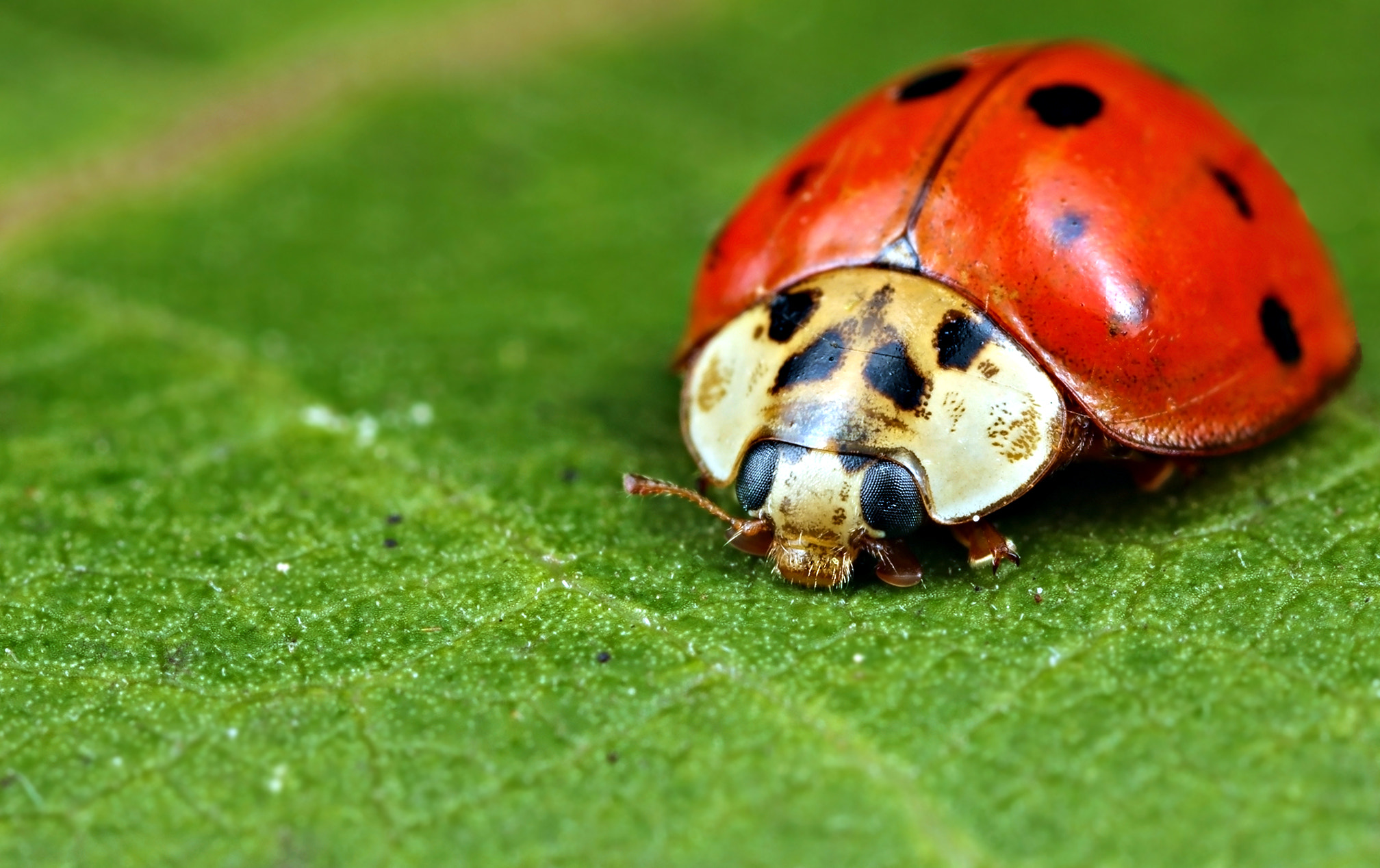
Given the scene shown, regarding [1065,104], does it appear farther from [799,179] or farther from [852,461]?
[852,461]

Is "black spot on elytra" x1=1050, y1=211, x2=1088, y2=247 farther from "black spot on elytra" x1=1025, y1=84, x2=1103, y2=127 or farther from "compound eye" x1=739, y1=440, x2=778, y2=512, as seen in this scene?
"compound eye" x1=739, y1=440, x2=778, y2=512

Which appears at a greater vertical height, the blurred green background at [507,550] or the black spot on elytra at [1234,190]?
the black spot on elytra at [1234,190]

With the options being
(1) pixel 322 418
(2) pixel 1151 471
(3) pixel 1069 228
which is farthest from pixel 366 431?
(2) pixel 1151 471

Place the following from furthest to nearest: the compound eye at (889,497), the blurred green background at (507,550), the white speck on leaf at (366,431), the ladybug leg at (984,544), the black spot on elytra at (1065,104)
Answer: the white speck on leaf at (366,431) → the black spot on elytra at (1065,104) → the ladybug leg at (984,544) → the compound eye at (889,497) → the blurred green background at (507,550)

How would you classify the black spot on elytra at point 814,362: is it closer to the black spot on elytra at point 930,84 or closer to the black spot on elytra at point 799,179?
the black spot on elytra at point 799,179

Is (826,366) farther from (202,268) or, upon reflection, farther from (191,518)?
(202,268)

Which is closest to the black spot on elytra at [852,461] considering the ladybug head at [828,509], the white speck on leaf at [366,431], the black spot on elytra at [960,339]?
the ladybug head at [828,509]

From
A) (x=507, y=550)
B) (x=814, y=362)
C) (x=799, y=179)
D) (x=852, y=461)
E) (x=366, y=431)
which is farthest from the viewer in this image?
(x=366, y=431)
